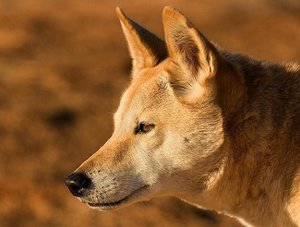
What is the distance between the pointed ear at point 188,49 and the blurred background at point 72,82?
5.22 meters

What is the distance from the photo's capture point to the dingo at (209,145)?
18.4ft

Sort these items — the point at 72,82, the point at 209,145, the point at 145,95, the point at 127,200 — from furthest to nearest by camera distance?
the point at 72,82 → the point at 145,95 → the point at 127,200 → the point at 209,145

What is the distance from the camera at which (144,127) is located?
5.80 meters

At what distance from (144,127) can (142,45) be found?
0.93 meters

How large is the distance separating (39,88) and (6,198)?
288 cm

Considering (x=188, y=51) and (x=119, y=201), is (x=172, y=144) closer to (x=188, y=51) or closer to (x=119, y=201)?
(x=119, y=201)

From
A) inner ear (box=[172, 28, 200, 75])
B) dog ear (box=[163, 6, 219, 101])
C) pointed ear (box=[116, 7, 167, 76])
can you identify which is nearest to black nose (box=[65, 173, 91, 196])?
dog ear (box=[163, 6, 219, 101])

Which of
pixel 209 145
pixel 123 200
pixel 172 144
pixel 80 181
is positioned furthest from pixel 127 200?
pixel 209 145

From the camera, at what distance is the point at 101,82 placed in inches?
568

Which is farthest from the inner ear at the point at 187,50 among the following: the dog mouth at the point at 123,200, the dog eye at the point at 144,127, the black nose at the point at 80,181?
the black nose at the point at 80,181

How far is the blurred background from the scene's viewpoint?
1108cm

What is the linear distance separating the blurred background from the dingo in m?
4.99

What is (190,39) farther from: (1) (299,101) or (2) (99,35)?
(2) (99,35)

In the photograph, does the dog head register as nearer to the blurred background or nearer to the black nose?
the black nose
